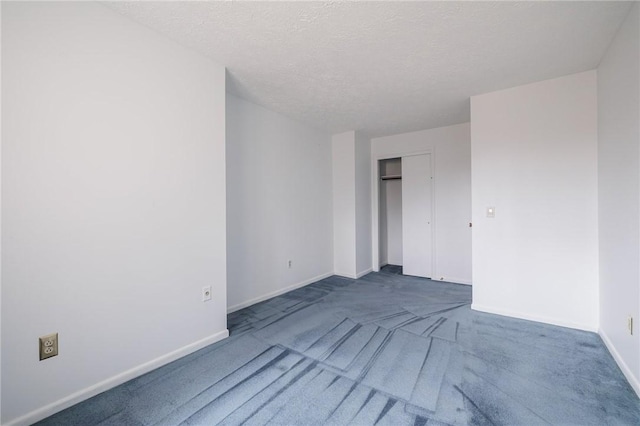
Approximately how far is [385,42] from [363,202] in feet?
9.64

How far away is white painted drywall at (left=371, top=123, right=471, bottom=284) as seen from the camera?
13.7 ft

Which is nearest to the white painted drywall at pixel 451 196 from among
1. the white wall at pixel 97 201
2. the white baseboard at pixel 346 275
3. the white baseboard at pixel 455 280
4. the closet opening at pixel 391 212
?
the white baseboard at pixel 455 280

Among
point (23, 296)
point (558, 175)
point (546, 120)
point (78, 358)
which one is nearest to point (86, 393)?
point (78, 358)

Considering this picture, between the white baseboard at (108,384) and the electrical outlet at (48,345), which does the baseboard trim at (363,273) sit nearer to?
the white baseboard at (108,384)

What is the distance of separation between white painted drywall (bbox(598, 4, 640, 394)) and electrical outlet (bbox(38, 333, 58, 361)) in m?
3.51

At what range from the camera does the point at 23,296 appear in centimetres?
145

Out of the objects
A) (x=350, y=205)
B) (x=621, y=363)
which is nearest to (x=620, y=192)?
(x=621, y=363)

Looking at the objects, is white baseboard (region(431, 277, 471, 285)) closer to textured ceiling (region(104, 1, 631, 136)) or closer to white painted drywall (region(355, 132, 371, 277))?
white painted drywall (region(355, 132, 371, 277))

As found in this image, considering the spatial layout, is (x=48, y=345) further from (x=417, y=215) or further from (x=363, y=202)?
(x=417, y=215)

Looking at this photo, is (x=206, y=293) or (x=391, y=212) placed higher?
(x=391, y=212)

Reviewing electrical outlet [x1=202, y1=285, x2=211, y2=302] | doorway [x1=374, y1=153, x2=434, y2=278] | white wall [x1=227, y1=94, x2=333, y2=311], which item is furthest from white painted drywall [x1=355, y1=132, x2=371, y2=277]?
electrical outlet [x1=202, y1=285, x2=211, y2=302]

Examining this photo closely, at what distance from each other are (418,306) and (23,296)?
3390 millimetres

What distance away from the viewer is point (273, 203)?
367 cm

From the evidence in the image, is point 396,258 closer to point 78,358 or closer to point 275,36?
point 275,36
